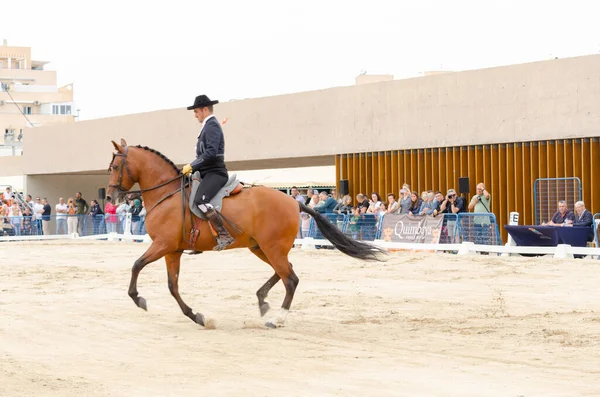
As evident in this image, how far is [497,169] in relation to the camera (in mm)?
26250

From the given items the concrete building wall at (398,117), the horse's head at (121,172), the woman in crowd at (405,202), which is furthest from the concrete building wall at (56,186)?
the horse's head at (121,172)

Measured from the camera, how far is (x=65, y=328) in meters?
11.1

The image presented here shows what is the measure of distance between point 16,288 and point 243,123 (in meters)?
19.9

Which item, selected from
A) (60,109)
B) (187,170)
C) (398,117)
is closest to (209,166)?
(187,170)

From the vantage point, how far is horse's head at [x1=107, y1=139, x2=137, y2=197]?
39.2 ft

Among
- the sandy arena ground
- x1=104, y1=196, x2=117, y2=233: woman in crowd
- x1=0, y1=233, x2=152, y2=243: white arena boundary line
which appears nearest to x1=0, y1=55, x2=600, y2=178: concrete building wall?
x1=104, y1=196, x2=117, y2=233: woman in crowd

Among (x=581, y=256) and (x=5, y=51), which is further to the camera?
(x=5, y=51)

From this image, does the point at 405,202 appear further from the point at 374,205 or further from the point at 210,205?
the point at 210,205

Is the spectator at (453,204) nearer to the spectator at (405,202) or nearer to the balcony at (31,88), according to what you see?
the spectator at (405,202)

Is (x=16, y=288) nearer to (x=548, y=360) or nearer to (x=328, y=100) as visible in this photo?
(x=548, y=360)

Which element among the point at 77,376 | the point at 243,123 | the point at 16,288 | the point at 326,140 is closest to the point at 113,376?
the point at 77,376

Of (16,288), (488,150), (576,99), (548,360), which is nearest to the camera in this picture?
(548,360)

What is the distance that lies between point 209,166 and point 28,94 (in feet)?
366

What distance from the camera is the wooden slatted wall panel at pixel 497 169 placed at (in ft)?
79.2
